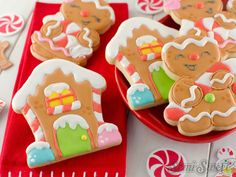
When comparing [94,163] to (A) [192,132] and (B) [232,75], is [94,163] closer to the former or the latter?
(A) [192,132]

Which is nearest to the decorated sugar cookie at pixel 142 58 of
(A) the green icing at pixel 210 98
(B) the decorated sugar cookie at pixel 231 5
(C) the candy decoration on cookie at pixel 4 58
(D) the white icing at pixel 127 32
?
(D) the white icing at pixel 127 32

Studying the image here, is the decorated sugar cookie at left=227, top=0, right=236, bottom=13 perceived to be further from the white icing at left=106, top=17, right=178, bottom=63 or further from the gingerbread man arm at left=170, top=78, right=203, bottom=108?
the gingerbread man arm at left=170, top=78, right=203, bottom=108

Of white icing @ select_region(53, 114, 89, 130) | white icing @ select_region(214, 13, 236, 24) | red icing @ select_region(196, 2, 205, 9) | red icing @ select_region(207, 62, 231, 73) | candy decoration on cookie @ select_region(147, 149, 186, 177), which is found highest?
red icing @ select_region(196, 2, 205, 9)

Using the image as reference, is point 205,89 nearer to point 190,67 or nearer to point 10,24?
point 190,67

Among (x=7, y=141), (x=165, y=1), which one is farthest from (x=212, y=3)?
(x=7, y=141)

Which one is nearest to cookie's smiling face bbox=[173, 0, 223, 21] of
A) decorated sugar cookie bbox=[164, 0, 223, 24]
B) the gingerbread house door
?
decorated sugar cookie bbox=[164, 0, 223, 24]

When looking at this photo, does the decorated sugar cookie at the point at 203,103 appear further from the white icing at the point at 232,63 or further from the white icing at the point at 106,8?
the white icing at the point at 106,8

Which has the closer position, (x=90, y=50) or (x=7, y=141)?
(x=7, y=141)
